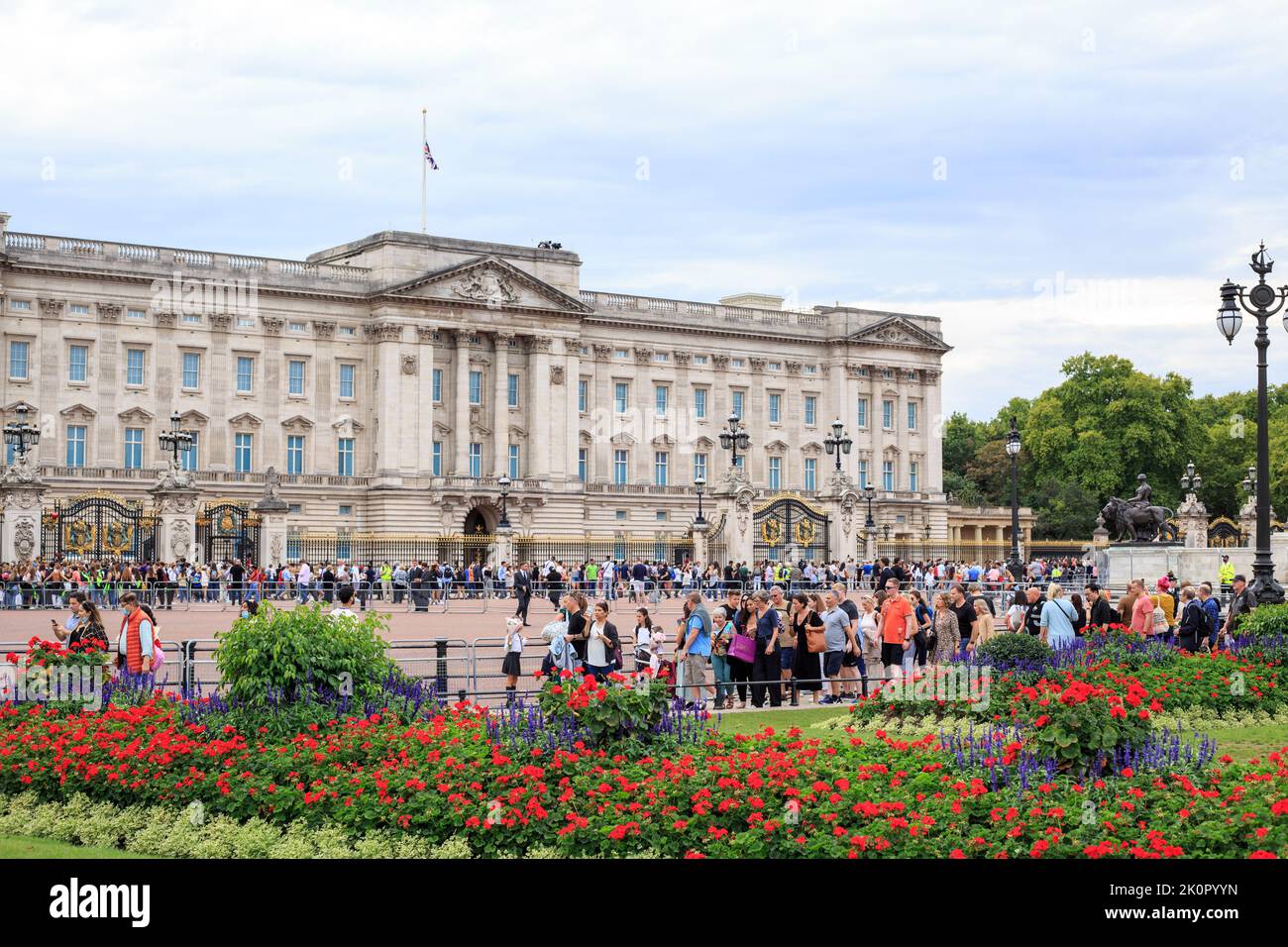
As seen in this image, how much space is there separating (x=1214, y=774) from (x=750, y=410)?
75649mm

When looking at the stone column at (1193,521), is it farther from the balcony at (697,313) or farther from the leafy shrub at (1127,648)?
the leafy shrub at (1127,648)

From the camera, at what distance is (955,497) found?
108 meters

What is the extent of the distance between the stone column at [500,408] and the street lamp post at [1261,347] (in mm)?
54059

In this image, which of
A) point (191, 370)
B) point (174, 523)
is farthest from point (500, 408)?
point (174, 523)

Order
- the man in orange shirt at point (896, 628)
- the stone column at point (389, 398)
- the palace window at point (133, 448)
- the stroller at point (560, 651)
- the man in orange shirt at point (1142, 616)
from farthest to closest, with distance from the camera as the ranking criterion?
1. the stone column at point (389, 398)
2. the palace window at point (133, 448)
3. the man in orange shirt at point (1142, 616)
4. the man in orange shirt at point (896, 628)
5. the stroller at point (560, 651)

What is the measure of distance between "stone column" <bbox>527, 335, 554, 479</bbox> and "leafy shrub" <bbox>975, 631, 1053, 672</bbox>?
196 feet

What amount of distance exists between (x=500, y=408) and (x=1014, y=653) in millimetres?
60170

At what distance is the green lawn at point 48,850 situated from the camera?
11930 millimetres

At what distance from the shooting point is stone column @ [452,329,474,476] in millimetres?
77438

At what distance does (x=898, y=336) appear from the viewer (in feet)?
299

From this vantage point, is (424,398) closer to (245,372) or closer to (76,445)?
(245,372)

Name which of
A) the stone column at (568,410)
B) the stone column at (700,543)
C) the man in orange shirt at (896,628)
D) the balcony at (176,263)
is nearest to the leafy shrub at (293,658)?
the man in orange shirt at (896,628)
